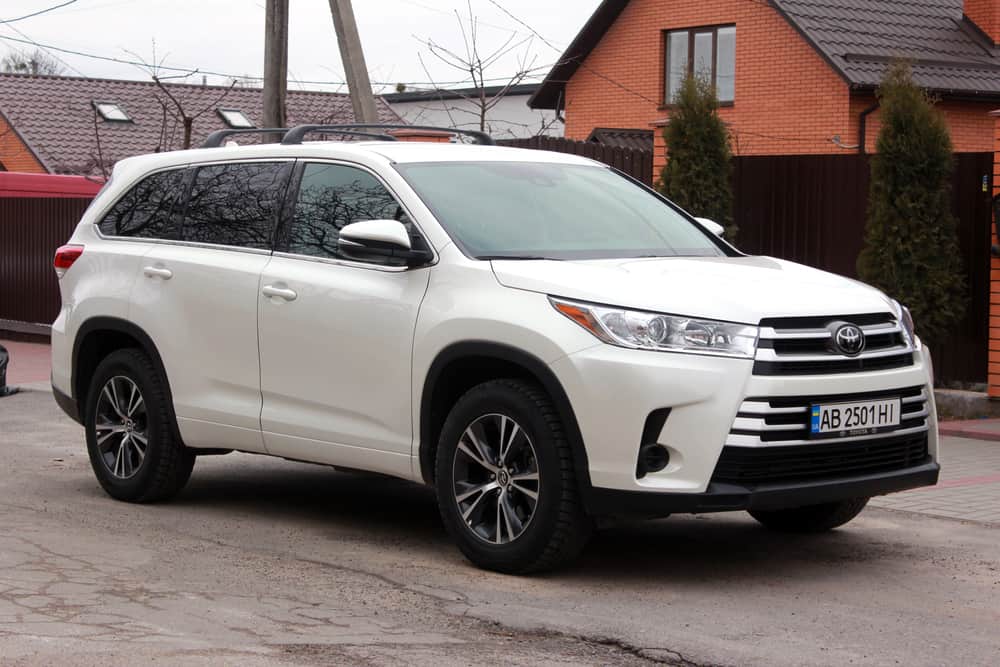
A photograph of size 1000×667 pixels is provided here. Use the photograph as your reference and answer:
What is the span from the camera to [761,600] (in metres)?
6.12

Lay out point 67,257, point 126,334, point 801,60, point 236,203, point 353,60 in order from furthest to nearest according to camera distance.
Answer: point 801,60
point 353,60
point 67,257
point 126,334
point 236,203

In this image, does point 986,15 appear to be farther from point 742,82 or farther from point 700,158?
point 700,158

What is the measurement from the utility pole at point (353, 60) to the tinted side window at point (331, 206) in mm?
7907

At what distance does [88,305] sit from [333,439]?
2080 mm

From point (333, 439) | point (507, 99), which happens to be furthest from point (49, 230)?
point (507, 99)

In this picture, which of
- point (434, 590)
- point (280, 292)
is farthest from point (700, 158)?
point (434, 590)

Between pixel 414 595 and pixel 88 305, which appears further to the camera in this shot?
pixel 88 305

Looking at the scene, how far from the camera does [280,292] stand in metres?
7.38

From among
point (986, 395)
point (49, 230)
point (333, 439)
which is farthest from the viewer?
point (49, 230)

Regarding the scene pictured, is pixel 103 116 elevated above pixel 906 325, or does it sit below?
above

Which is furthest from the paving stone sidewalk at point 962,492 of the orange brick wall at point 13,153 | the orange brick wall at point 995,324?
the orange brick wall at point 13,153

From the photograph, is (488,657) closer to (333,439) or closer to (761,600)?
(761,600)

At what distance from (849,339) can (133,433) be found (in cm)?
393

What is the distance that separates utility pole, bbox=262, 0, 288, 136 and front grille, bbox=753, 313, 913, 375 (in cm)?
1104
